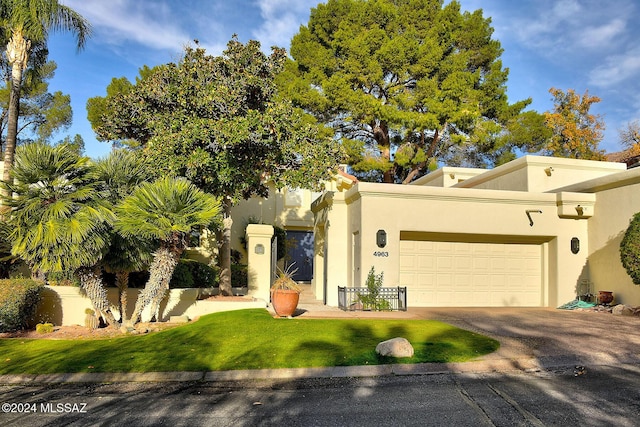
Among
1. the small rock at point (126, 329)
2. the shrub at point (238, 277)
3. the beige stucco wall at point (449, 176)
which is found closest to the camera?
the small rock at point (126, 329)

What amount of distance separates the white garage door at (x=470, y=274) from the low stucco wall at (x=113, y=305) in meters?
4.66

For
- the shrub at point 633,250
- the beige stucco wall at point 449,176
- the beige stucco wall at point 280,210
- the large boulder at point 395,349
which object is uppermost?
the beige stucco wall at point 449,176

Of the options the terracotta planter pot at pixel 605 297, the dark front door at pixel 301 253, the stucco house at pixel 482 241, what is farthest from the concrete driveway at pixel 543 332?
the dark front door at pixel 301 253

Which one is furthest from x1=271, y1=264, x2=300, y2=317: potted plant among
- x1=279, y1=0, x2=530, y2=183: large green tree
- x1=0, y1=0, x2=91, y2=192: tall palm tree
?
x1=279, y1=0, x2=530, y2=183: large green tree

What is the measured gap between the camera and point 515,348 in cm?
831

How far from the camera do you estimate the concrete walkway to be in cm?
721

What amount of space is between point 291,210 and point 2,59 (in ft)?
47.7

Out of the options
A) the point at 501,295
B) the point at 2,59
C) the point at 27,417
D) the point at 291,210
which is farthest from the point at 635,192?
the point at 2,59

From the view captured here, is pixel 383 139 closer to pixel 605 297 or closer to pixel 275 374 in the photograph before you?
pixel 605 297

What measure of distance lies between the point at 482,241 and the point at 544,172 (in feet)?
14.6

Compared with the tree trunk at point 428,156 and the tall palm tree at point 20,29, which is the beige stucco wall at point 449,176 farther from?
the tall palm tree at point 20,29

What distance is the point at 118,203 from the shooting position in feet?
36.4

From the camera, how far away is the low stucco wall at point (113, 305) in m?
12.3

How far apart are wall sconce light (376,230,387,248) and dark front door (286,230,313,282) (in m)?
11.9
